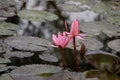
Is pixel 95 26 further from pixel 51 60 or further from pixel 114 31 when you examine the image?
pixel 51 60

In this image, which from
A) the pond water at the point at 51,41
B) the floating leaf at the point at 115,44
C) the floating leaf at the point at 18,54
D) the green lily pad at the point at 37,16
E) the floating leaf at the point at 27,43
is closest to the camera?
the pond water at the point at 51,41

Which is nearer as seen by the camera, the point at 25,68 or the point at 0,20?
the point at 25,68

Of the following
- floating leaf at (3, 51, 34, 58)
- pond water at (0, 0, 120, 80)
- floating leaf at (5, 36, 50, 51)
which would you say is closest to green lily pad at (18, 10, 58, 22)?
pond water at (0, 0, 120, 80)

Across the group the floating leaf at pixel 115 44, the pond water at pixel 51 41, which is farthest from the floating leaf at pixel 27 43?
the floating leaf at pixel 115 44

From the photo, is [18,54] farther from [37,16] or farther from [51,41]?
[37,16]

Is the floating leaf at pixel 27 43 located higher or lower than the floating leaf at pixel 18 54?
higher

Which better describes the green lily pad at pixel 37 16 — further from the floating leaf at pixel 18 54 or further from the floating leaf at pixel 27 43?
the floating leaf at pixel 18 54

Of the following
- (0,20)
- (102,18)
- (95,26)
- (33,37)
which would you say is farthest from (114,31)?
(0,20)

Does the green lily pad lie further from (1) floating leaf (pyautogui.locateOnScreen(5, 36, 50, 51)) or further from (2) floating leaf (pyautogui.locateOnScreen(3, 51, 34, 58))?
(2) floating leaf (pyautogui.locateOnScreen(3, 51, 34, 58))

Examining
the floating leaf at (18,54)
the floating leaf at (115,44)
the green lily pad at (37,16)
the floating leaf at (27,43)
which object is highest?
the green lily pad at (37,16)
